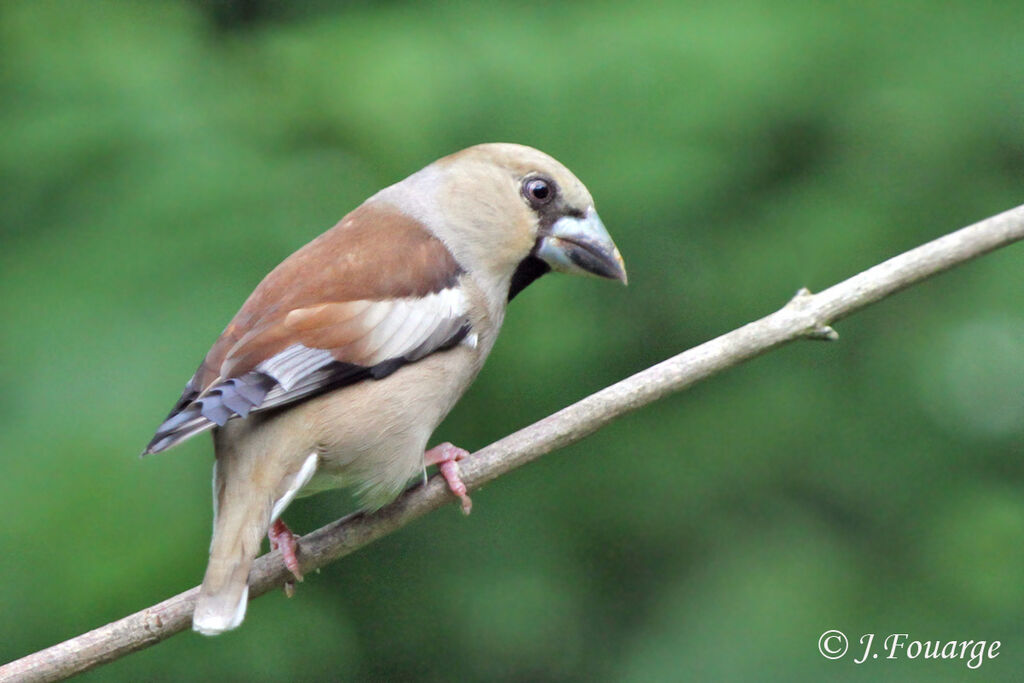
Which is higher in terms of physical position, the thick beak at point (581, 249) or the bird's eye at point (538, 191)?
the bird's eye at point (538, 191)

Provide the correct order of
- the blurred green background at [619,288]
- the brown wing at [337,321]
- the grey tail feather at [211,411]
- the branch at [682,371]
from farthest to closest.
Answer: the blurred green background at [619,288], the branch at [682,371], the brown wing at [337,321], the grey tail feather at [211,411]

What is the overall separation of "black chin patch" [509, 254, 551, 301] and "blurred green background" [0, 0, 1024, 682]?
2.24 ft

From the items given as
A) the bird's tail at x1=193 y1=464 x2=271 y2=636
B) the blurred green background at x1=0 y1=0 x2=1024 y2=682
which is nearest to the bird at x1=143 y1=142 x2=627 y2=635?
the bird's tail at x1=193 y1=464 x2=271 y2=636

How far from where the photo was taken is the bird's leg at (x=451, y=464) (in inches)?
155

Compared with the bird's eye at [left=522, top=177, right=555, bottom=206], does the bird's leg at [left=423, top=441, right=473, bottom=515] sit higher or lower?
lower

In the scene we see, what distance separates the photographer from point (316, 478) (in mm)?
3941

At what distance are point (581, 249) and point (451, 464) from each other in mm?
924

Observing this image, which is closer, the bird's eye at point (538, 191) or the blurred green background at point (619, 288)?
the bird's eye at point (538, 191)

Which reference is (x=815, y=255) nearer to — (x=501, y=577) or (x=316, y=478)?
(x=501, y=577)

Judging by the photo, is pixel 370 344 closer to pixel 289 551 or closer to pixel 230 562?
pixel 289 551

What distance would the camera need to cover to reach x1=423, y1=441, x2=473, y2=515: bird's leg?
395cm

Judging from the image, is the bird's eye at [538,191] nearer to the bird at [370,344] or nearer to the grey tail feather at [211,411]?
the bird at [370,344]

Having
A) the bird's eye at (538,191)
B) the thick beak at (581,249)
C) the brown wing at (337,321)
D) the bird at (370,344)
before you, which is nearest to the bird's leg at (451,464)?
the bird at (370,344)

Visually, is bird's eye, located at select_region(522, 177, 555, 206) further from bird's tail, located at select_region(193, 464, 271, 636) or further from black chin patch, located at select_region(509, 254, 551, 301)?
bird's tail, located at select_region(193, 464, 271, 636)
